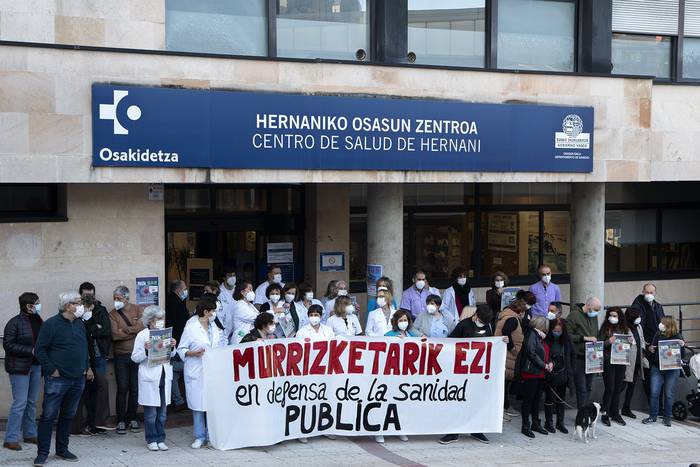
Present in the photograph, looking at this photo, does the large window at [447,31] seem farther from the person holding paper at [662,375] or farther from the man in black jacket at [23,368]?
the man in black jacket at [23,368]

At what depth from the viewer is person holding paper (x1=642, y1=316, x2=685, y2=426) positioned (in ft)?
48.8

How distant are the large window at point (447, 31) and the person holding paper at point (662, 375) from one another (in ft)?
15.7

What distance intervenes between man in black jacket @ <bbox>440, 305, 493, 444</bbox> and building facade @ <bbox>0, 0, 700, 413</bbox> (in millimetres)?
2545

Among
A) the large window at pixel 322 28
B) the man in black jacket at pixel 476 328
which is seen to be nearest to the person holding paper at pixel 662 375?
the man in black jacket at pixel 476 328

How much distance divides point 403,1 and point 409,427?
6166 mm

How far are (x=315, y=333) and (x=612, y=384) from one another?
4.44 m

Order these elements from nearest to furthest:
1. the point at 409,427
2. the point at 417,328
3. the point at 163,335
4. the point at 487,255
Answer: the point at 163,335, the point at 409,427, the point at 417,328, the point at 487,255

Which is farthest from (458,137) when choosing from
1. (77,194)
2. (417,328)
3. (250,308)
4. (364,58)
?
(77,194)

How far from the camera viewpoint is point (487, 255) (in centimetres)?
1959

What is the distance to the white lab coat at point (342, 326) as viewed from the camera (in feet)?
45.2

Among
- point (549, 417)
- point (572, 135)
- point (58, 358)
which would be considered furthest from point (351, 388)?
point (572, 135)

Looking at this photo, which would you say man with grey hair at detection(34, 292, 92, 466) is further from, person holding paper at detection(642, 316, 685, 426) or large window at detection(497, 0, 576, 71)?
large window at detection(497, 0, 576, 71)

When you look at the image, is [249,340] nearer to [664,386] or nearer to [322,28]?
[322,28]

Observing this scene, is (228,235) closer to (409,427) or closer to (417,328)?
(417,328)
